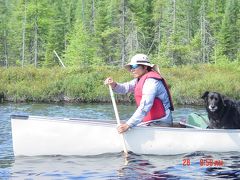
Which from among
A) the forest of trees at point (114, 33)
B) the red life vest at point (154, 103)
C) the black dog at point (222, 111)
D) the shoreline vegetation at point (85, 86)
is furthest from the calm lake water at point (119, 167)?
the forest of trees at point (114, 33)

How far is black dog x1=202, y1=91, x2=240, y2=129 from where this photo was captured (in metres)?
10.2

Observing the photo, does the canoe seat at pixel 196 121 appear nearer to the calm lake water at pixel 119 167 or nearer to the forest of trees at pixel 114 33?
the calm lake water at pixel 119 167

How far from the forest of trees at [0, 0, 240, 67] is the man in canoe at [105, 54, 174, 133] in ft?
113

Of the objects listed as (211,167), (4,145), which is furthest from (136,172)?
(4,145)

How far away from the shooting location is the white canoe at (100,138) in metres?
9.52

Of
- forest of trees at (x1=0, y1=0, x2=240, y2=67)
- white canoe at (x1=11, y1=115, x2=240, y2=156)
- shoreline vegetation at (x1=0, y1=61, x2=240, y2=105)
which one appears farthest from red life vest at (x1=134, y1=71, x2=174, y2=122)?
forest of trees at (x1=0, y1=0, x2=240, y2=67)

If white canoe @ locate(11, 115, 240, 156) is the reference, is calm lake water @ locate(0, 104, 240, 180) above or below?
below

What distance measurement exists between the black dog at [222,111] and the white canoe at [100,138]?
675 millimetres

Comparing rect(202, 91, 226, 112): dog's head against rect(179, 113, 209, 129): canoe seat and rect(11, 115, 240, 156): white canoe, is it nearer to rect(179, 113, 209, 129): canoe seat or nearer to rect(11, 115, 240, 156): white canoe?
rect(11, 115, 240, 156): white canoe

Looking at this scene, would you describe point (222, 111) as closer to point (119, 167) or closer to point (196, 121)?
point (196, 121)

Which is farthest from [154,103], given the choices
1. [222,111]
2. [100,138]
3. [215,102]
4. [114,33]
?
[114,33]

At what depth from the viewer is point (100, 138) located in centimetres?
967

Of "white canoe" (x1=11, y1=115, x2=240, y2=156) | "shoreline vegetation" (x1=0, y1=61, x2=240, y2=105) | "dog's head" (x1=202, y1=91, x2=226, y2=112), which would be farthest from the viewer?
"shoreline vegetation" (x1=0, y1=61, x2=240, y2=105)

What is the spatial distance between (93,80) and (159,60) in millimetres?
13998
